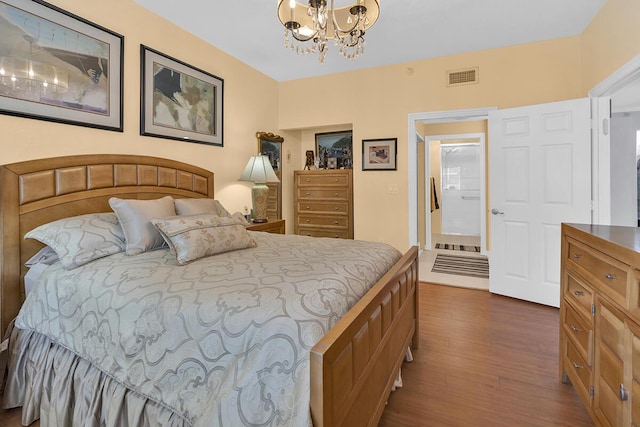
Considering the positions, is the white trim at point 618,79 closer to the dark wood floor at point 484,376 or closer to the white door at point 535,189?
the white door at point 535,189

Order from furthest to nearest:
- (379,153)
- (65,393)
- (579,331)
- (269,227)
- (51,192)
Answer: (379,153) → (269,227) → (51,192) → (579,331) → (65,393)

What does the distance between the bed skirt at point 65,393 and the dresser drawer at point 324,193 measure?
3.40m

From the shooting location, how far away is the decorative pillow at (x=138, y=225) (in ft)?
6.14

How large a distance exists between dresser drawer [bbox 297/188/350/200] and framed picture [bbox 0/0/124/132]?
2.59 m

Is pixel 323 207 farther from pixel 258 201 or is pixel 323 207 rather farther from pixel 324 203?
pixel 258 201

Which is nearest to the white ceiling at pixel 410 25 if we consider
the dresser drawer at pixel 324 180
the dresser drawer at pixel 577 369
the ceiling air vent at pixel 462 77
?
the ceiling air vent at pixel 462 77

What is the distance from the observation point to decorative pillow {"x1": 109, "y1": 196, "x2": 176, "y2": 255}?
6.14ft

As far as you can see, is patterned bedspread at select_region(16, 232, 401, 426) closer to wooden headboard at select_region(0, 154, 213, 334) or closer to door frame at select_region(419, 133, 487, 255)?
wooden headboard at select_region(0, 154, 213, 334)

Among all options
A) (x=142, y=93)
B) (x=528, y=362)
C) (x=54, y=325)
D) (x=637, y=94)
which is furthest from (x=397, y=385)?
(x=637, y=94)

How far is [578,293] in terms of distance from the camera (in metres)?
1.63

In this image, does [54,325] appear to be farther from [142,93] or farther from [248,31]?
[248,31]

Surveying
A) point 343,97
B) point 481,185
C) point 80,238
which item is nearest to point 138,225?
point 80,238

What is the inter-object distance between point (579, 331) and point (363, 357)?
124 cm

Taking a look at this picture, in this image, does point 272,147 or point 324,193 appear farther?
point 324,193
